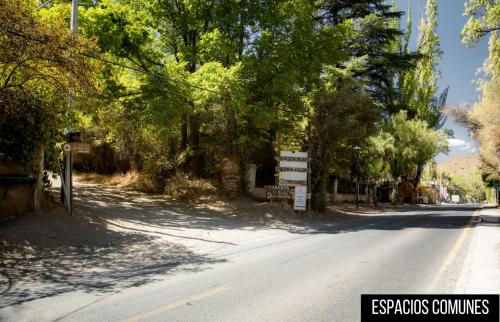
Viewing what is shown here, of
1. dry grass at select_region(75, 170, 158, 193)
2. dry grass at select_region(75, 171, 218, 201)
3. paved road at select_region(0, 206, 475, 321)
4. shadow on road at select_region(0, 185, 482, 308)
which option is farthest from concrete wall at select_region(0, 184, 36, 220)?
dry grass at select_region(75, 170, 158, 193)

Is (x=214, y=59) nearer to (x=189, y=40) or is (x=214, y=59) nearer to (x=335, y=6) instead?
(x=189, y=40)

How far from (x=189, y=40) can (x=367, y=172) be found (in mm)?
24041

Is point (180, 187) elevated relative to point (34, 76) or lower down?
lower down

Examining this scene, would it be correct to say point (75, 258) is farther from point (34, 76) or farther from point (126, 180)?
point (126, 180)

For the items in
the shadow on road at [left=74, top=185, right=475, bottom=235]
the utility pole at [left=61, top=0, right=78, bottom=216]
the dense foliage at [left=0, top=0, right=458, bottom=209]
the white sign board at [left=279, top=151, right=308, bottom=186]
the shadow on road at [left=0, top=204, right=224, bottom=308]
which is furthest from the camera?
the white sign board at [left=279, top=151, right=308, bottom=186]

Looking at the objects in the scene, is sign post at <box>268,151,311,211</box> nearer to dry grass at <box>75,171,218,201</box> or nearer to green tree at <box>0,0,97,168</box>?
dry grass at <box>75,171,218,201</box>

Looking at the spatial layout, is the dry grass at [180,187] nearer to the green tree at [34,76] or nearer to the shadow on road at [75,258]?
the shadow on road at [75,258]

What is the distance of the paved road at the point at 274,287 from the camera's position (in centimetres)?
494

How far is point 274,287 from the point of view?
6.28 m

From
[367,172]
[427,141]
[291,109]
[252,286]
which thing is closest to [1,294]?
[252,286]

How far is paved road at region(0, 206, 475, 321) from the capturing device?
494cm

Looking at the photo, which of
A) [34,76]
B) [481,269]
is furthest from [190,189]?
[481,269]

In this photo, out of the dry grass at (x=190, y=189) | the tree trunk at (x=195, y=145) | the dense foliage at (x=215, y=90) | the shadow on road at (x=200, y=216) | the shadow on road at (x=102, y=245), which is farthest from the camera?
the tree trunk at (x=195, y=145)

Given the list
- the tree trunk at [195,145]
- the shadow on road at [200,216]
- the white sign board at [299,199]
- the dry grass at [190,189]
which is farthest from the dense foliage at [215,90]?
the shadow on road at [200,216]
